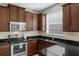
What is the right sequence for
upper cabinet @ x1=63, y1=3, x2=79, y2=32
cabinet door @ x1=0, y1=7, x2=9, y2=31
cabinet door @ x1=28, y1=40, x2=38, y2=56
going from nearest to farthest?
cabinet door @ x1=0, y1=7, x2=9, y2=31, cabinet door @ x1=28, y1=40, x2=38, y2=56, upper cabinet @ x1=63, y1=3, x2=79, y2=32

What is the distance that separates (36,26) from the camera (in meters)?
1.27

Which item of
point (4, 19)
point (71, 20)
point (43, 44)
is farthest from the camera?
point (71, 20)

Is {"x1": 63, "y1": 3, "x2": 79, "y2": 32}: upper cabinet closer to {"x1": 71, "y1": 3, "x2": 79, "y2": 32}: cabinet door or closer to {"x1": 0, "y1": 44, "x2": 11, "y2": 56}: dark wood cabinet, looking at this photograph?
{"x1": 71, "y1": 3, "x2": 79, "y2": 32}: cabinet door

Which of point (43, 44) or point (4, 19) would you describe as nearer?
point (4, 19)

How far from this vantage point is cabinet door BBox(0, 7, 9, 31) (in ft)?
3.77

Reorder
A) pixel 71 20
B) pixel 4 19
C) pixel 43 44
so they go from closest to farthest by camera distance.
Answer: pixel 4 19 < pixel 43 44 < pixel 71 20

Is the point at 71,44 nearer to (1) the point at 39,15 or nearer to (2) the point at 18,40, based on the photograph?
(1) the point at 39,15

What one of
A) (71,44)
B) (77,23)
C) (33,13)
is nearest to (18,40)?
(33,13)

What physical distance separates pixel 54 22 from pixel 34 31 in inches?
11.8

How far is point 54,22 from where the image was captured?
4.17 ft

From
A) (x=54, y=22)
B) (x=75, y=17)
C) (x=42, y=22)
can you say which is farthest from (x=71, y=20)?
(x=42, y=22)

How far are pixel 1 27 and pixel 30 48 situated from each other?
47 cm

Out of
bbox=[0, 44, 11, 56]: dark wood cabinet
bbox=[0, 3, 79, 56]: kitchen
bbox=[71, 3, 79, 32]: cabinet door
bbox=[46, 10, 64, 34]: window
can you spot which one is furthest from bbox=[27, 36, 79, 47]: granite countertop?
bbox=[0, 44, 11, 56]: dark wood cabinet

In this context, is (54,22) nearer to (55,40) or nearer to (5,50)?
(55,40)
